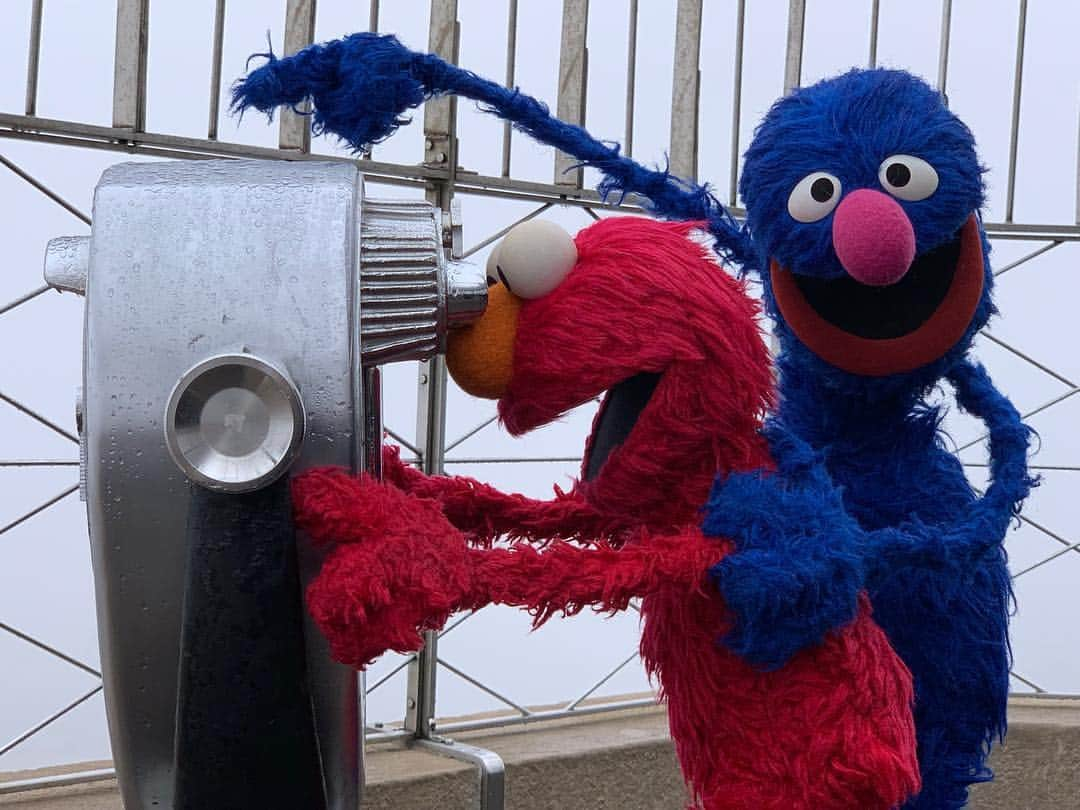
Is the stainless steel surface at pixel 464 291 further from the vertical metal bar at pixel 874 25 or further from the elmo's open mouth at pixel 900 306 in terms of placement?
the vertical metal bar at pixel 874 25

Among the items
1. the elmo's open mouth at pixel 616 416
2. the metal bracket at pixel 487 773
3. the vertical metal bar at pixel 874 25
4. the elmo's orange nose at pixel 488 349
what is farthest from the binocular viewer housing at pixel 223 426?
the vertical metal bar at pixel 874 25

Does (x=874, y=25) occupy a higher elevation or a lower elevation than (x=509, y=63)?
higher

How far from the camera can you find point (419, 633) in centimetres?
82

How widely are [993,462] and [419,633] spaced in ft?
1.96

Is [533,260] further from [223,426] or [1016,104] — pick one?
[1016,104]

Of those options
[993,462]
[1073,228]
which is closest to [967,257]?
[993,462]

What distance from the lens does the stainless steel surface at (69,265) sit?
2.62 ft

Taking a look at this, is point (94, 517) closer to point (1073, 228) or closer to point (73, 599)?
point (73, 599)

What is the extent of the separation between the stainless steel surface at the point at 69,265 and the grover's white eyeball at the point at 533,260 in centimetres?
27

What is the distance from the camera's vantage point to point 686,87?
7.21 ft

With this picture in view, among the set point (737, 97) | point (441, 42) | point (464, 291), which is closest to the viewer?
point (464, 291)

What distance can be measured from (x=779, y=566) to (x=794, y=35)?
1.59 m

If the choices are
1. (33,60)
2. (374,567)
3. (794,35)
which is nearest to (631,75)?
(794,35)

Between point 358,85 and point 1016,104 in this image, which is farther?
point 1016,104
